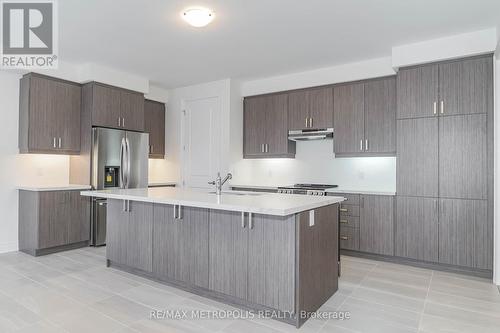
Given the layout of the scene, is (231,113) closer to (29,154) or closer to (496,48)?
(29,154)

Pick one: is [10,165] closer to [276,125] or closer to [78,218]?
[78,218]

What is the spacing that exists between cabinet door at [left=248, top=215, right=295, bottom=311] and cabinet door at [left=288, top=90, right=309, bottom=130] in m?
2.91

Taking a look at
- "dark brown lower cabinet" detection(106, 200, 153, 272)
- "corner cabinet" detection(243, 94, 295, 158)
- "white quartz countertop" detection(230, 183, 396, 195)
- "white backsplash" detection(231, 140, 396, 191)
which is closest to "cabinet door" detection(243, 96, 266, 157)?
"corner cabinet" detection(243, 94, 295, 158)

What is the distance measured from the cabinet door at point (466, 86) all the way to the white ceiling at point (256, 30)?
39cm

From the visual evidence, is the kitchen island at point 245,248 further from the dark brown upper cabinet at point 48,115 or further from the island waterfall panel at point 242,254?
the dark brown upper cabinet at point 48,115

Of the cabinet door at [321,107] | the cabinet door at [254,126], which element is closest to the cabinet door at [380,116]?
the cabinet door at [321,107]

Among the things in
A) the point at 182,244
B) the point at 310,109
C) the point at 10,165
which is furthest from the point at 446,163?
the point at 10,165

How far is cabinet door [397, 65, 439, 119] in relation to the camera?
149 inches

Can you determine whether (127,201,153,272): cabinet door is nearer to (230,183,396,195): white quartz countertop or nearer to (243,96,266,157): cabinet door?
(230,183,396,195): white quartz countertop

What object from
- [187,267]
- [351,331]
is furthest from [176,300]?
[351,331]

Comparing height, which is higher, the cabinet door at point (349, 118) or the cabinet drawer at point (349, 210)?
the cabinet door at point (349, 118)

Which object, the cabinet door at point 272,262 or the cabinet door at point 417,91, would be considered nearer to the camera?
the cabinet door at point 272,262

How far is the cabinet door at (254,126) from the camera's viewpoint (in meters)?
5.49

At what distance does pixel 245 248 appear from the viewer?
2.56 metres
